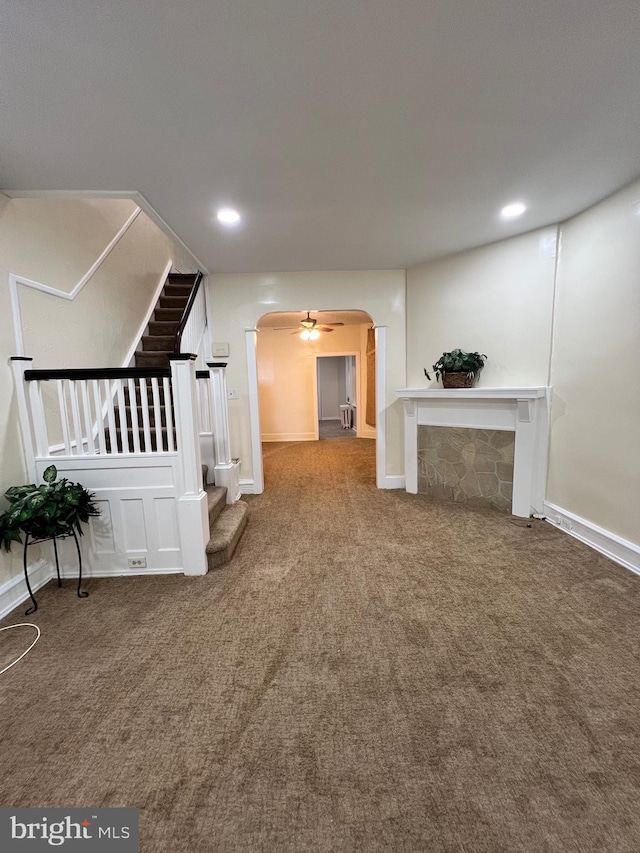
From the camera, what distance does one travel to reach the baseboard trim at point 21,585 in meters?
2.05

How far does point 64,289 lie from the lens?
8.79ft

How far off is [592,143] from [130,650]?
141 inches

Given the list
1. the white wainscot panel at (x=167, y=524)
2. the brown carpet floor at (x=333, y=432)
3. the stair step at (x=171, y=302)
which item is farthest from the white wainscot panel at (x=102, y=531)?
the brown carpet floor at (x=333, y=432)

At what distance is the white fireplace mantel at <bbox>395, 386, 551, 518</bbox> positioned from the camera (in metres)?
3.05

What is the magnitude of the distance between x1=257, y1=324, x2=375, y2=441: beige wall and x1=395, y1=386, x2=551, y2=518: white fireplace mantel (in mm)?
4115

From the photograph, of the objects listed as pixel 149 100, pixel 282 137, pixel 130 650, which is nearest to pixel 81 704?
pixel 130 650

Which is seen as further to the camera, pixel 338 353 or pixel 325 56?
pixel 338 353

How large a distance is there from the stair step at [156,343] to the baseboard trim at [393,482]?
118 inches

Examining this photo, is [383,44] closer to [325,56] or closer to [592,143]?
Answer: [325,56]

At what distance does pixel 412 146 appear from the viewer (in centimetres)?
186

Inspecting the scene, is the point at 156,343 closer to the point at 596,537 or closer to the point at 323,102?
the point at 323,102

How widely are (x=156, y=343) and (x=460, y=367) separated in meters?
3.37

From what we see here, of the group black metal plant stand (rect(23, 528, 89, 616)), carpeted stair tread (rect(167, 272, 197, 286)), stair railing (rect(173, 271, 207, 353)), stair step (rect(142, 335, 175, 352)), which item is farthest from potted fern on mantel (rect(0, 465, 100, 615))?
carpeted stair tread (rect(167, 272, 197, 286))

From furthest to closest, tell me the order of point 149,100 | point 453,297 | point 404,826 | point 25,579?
point 453,297
point 25,579
point 149,100
point 404,826
